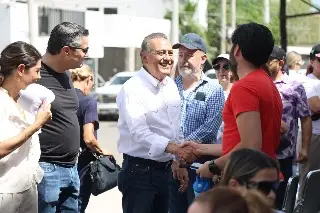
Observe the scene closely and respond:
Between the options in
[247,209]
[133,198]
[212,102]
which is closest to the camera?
[247,209]

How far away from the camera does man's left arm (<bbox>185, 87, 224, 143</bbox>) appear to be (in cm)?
706

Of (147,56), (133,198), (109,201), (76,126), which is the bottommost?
(109,201)

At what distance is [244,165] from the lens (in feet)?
12.8

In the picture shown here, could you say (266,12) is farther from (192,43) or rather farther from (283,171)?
(192,43)

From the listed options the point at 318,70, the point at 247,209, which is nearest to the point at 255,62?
the point at 247,209

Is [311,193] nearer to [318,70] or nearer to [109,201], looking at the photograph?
[318,70]

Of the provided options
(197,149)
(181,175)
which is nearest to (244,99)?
(197,149)

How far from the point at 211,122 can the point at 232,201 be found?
14.1 feet

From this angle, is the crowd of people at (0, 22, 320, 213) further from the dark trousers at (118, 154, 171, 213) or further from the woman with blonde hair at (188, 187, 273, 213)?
the woman with blonde hair at (188, 187, 273, 213)

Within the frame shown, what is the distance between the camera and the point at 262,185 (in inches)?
156

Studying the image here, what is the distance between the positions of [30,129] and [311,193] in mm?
2019

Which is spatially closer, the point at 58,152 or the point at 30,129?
the point at 30,129

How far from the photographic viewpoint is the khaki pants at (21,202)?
559 centimetres

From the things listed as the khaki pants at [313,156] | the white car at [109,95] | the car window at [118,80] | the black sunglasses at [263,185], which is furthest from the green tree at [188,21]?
the black sunglasses at [263,185]
